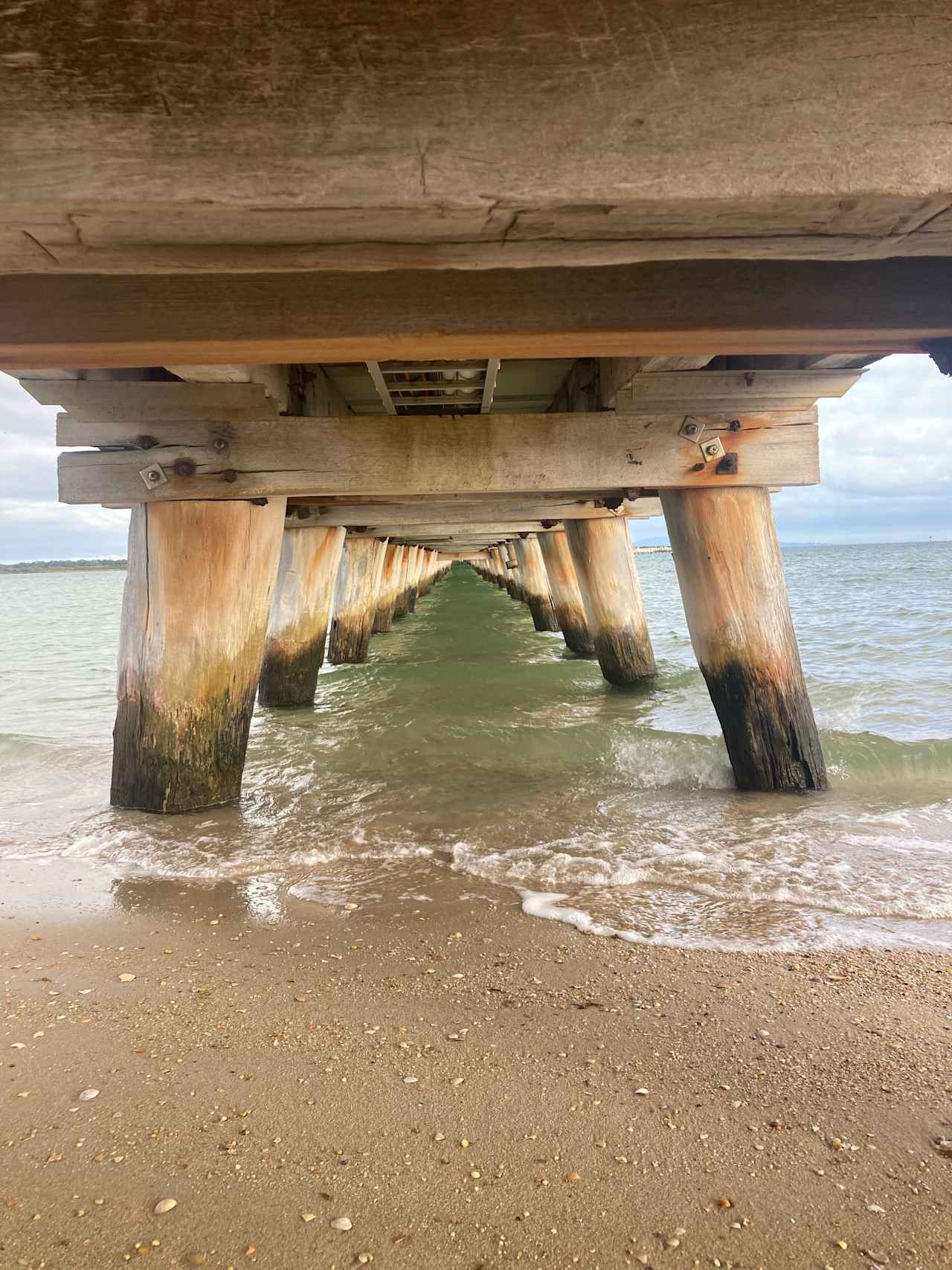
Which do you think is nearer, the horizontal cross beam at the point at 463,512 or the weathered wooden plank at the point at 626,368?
the weathered wooden plank at the point at 626,368

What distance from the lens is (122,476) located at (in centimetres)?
473

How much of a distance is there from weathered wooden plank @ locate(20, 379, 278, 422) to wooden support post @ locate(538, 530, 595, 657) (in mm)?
8884

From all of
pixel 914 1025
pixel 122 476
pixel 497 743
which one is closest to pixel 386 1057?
pixel 914 1025

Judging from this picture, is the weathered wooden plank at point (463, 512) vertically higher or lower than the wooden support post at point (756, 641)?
higher

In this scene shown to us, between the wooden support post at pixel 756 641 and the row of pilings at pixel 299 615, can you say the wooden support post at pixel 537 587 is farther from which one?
the wooden support post at pixel 756 641

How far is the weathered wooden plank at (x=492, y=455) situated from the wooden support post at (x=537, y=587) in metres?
12.8

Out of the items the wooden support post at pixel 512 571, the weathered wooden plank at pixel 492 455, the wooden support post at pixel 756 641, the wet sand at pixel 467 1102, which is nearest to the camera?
the wet sand at pixel 467 1102

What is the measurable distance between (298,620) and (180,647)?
4.67 meters

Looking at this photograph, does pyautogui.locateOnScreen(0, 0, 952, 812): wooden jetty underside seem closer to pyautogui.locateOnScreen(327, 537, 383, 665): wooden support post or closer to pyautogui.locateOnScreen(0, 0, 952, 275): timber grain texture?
pyautogui.locateOnScreen(0, 0, 952, 275): timber grain texture

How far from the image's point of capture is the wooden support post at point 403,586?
23.1 metres

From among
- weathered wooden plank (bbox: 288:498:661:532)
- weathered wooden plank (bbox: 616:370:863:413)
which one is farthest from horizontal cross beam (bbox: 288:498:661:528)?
weathered wooden plank (bbox: 616:370:863:413)

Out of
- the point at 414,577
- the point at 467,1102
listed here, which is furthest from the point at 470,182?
the point at 414,577

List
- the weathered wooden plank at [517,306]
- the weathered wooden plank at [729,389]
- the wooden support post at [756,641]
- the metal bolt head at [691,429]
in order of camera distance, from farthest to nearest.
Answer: the wooden support post at [756,641] < the metal bolt head at [691,429] < the weathered wooden plank at [729,389] < the weathered wooden plank at [517,306]

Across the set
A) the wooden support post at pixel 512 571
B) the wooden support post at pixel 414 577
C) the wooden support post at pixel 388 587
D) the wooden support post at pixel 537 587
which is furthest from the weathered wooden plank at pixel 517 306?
the wooden support post at pixel 512 571
